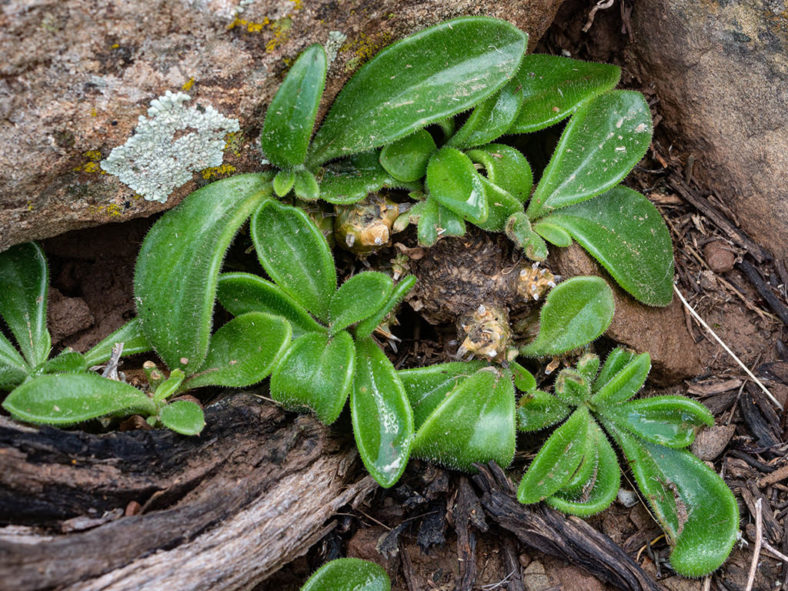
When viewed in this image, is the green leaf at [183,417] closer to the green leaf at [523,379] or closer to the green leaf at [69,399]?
the green leaf at [69,399]

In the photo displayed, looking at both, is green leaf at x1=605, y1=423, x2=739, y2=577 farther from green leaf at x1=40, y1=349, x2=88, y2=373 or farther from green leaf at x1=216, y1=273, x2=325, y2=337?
green leaf at x1=40, y1=349, x2=88, y2=373

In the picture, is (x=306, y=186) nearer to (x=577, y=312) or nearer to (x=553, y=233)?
(x=553, y=233)

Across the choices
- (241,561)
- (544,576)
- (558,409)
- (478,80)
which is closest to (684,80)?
(478,80)

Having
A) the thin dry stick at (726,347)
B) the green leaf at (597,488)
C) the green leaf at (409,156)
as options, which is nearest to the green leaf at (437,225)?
the green leaf at (409,156)

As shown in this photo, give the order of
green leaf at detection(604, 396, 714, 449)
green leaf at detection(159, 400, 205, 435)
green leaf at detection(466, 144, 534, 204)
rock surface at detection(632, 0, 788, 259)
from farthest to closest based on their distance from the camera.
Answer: rock surface at detection(632, 0, 788, 259), green leaf at detection(466, 144, 534, 204), green leaf at detection(604, 396, 714, 449), green leaf at detection(159, 400, 205, 435)

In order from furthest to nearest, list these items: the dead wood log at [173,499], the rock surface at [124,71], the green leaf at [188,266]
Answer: the green leaf at [188,266] < the rock surface at [124,71] < the dead wood log at [173,499]

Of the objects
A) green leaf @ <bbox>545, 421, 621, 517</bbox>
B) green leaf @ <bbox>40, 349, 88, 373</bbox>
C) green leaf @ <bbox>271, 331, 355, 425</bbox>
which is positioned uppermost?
green leaf @ <bbox>40, 349, 88, 373</bbox>

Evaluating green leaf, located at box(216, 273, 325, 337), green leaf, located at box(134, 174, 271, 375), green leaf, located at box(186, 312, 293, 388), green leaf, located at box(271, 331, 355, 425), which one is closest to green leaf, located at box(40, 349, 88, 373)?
green leaf, located at box(134, 174, 271, 375)

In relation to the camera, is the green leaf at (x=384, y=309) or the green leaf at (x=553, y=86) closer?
the green leaf at (x=384, y=309)
